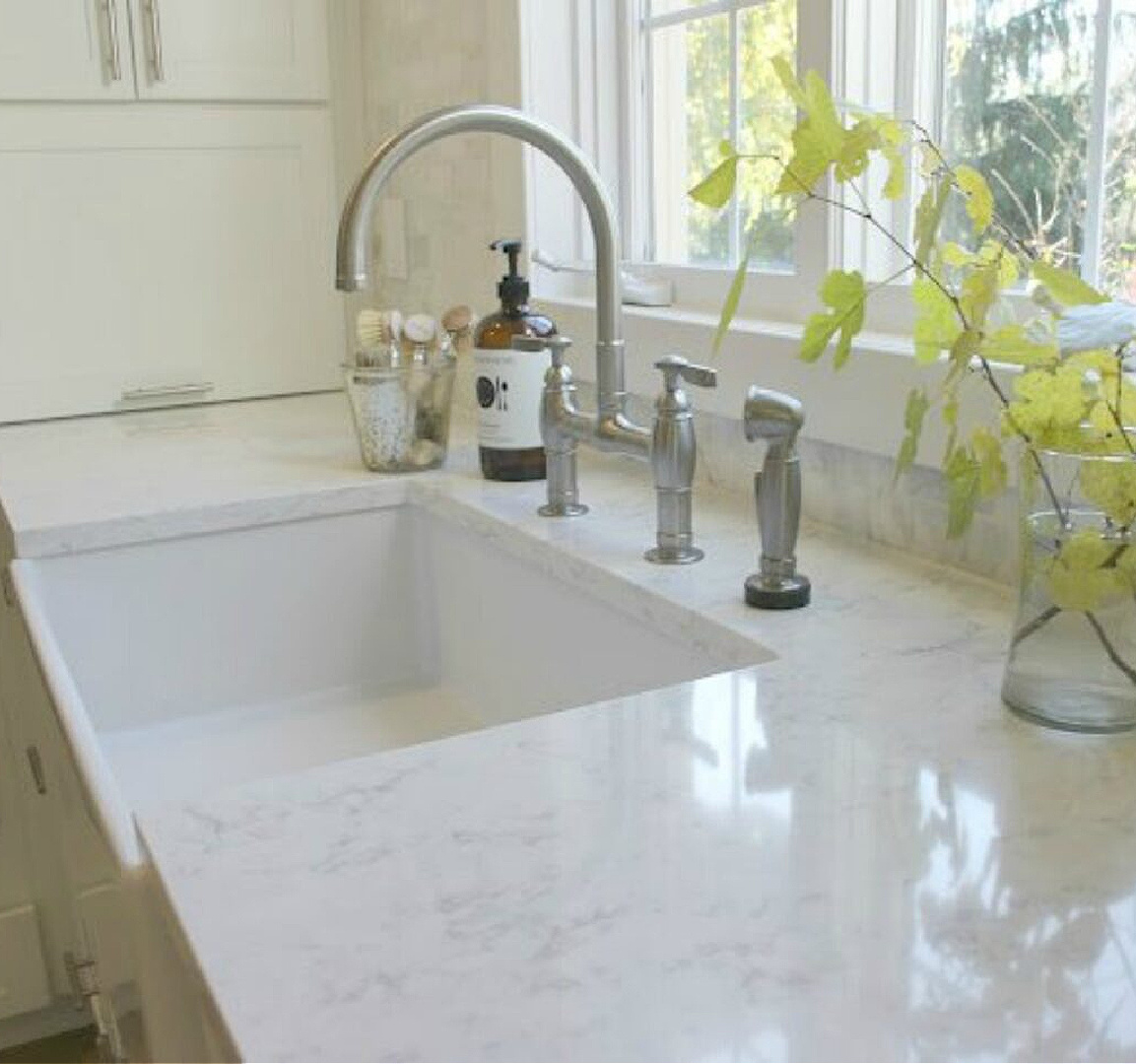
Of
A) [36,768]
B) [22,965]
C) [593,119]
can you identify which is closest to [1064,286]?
[593,119]

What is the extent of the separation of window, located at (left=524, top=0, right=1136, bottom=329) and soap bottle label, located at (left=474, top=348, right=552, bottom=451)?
255 millimetres

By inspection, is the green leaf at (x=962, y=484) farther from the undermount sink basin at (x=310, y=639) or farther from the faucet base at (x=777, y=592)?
the undermount sink basin at (x=310, y=639)

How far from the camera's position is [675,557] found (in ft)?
4.05

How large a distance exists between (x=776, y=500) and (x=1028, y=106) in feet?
1.49

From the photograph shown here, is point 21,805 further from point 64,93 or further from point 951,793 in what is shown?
point 951,793

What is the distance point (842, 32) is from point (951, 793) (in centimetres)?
89

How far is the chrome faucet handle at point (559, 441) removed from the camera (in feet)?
4.63

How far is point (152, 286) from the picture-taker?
221cm

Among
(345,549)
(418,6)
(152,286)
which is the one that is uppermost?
(418,6)

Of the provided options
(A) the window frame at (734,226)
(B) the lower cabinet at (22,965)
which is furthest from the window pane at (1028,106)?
(B) the lower cabinet at (22,965)

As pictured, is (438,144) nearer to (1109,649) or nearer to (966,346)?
(966,346)

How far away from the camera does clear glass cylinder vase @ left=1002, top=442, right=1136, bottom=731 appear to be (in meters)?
0.78

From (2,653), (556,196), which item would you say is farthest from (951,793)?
(2,653)

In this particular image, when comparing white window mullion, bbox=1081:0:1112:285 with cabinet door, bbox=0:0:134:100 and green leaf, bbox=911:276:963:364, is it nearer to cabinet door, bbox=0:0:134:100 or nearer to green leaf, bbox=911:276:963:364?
green leaf, bbox=911:276:963:364
